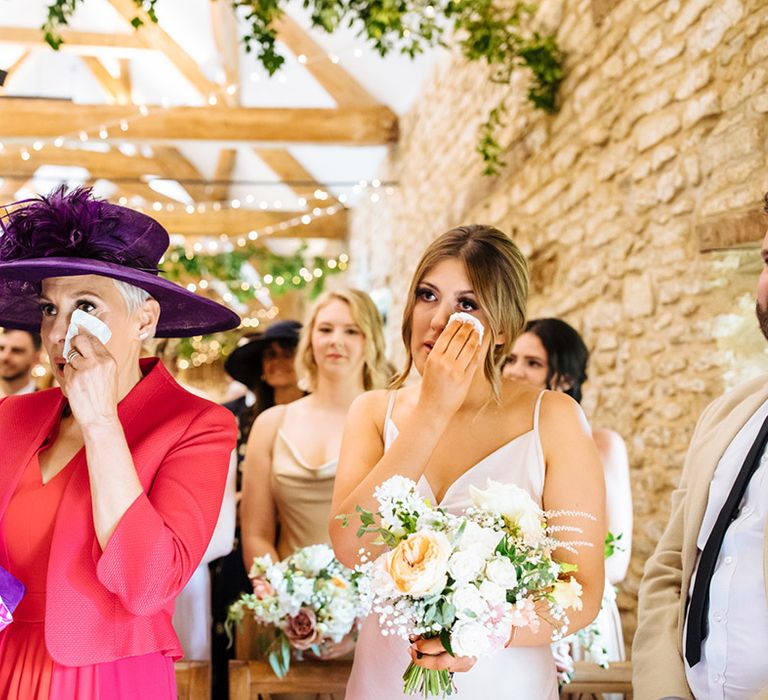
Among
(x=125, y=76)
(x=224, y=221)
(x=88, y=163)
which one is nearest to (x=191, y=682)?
(x=88, y=163)

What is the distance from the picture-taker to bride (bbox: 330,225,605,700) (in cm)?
167

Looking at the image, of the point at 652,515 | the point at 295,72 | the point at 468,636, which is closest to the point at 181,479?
the point at 468,636

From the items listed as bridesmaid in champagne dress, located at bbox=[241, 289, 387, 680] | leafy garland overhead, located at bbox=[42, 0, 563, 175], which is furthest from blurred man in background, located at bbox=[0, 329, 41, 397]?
bridesmaid in champagne dress, located at bbox=[241, 289, 387, 680]

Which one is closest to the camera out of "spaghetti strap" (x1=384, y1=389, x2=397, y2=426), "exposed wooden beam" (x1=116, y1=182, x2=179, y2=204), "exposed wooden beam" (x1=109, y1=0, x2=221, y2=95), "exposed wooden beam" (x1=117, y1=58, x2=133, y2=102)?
"spaghetti strap" (x1=384, y1=389, x2=397, y2=426)

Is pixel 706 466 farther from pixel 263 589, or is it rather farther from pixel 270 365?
pixel 270 365

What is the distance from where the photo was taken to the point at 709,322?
131 inches

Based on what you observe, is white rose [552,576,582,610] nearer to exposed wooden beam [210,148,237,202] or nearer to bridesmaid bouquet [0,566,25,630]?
bridesmaid bouquet [0,566,25,630]

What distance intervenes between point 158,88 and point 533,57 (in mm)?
7533

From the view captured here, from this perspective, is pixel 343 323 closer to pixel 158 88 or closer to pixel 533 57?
pixel 533 57

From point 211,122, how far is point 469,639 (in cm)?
791

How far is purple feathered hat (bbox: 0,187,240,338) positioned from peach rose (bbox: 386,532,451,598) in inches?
27.4

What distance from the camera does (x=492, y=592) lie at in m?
1.43

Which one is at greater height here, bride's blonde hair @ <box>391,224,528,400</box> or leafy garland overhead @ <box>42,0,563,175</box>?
leafy garland overhead @ <box>42,0,563,175</box>

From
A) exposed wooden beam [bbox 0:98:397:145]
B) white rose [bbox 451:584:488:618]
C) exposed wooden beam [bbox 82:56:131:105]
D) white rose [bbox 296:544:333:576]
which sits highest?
exposed wooden beam [bbox 82:56:131:105]
